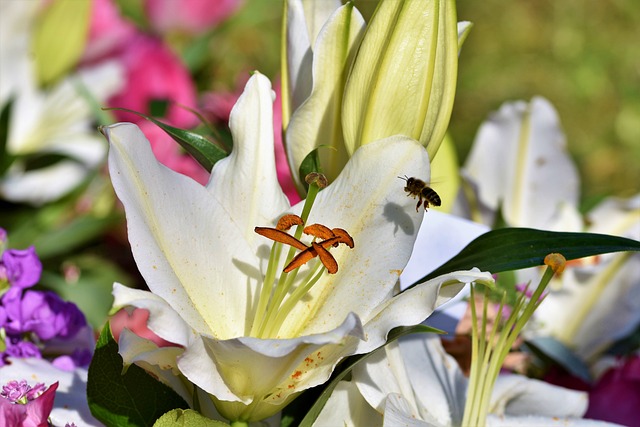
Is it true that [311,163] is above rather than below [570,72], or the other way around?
below

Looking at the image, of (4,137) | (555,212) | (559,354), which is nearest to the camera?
(559,354)

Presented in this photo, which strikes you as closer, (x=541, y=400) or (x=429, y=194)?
(x=429, y=194)

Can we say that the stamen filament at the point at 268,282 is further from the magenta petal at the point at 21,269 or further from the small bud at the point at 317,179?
the magenta petal at the point at 21,269

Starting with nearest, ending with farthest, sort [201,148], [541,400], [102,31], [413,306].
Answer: [413,306] < [201,148] < [541,400] < [102,31]

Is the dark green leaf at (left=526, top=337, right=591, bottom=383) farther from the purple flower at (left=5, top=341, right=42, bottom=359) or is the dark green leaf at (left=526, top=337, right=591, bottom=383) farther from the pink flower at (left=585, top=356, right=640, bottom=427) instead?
the purple flower at (left=5, top=341, right=42, bottom=359)

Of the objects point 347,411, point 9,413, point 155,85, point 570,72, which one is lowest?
point 9,413

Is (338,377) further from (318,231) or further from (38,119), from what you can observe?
(38,119)

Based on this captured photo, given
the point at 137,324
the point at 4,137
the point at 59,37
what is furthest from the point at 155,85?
the point at 137,324

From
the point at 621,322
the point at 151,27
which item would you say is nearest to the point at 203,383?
the point at 621,322
